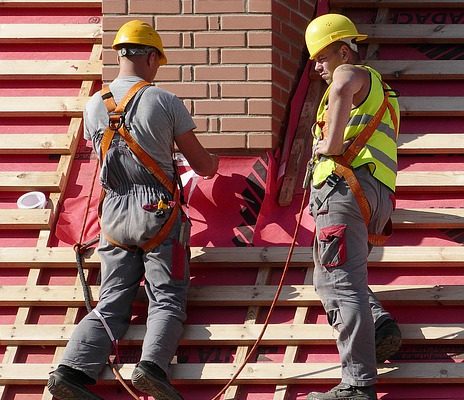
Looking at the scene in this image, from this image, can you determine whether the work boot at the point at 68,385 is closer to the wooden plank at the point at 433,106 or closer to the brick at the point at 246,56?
the brick at the point at 246,56

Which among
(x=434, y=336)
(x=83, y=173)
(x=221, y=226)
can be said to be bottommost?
(x=434, y=336)

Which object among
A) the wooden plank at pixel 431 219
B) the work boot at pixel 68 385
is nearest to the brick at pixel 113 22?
the wooden plank at pixel 431 219

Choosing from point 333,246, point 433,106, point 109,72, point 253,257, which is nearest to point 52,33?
point 109,72

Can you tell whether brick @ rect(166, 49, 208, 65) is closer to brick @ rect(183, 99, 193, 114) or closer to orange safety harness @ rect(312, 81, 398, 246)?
brick @ rect(183, 99, 193, 114)

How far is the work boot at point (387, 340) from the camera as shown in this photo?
6781 mm

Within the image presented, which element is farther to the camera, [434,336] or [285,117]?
[285,117]

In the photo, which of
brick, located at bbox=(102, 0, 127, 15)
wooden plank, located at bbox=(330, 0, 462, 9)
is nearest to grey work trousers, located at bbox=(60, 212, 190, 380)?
brick, located at bbox=(102, 0, 127, 15)

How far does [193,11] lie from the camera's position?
817 centimetres

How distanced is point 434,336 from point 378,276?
23.9 inches

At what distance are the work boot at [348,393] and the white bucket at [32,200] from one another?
7.48 feet

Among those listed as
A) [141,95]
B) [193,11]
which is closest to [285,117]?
[193,11]

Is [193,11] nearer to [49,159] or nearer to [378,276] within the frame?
[49,159]

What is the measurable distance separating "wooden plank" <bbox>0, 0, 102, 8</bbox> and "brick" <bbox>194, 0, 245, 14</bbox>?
1000mm

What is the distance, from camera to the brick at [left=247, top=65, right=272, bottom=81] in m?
8.05
